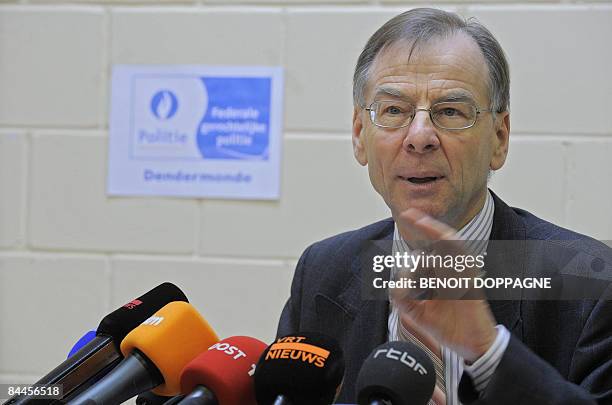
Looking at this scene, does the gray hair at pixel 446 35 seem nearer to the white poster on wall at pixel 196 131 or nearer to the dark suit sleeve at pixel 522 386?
the dark suit sleeve at pixel 522 386

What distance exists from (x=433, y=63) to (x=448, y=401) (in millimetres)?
646

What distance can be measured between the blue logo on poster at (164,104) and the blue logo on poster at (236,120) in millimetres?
115

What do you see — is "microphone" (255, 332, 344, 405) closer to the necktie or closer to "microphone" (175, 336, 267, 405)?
"microphone" (175, 336, 267, 405)

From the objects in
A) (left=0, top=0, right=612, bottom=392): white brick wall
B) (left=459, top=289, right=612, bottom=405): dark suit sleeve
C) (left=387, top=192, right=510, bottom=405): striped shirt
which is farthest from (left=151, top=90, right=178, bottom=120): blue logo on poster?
(left=459, top=289, right=612, bottom=405): dark suit sleeve

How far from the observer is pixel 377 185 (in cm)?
172

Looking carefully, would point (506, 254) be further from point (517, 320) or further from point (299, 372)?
point (299, 372)

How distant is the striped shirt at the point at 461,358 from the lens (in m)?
1.09

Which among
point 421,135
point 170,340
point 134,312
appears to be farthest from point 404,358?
point 421,135

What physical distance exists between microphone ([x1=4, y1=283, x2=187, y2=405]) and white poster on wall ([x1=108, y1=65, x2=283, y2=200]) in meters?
1.41

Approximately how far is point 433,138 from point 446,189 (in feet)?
0.34

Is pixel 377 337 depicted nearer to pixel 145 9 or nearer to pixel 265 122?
pixel 265 122

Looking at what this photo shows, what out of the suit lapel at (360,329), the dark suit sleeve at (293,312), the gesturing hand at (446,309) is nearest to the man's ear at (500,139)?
→ the suit lapel at (360,329)

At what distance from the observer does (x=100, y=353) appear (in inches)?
45.0

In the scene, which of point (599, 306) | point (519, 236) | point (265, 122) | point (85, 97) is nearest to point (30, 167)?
point (85, 97)
